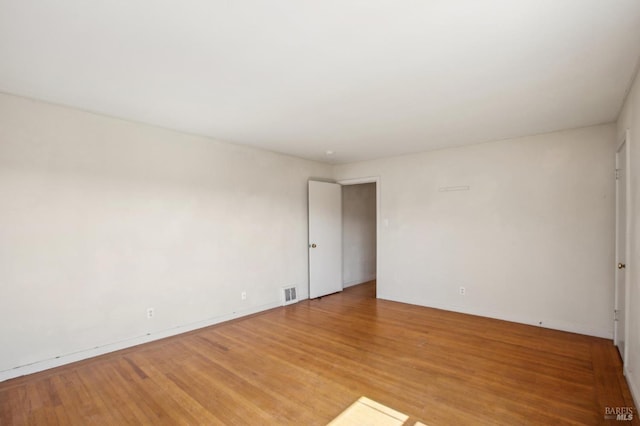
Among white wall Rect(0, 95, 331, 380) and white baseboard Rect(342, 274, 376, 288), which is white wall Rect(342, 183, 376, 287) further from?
white wall Rect(0, 95, 331, 380)

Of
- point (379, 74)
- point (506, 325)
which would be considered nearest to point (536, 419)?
point (506, 325)

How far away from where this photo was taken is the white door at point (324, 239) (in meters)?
5.51

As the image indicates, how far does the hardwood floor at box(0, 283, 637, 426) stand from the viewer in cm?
219

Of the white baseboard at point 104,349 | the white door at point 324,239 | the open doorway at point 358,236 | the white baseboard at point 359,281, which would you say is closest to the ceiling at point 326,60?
the white door at point 324,239

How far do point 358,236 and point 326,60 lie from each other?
199 inches

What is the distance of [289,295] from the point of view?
5.12 metres

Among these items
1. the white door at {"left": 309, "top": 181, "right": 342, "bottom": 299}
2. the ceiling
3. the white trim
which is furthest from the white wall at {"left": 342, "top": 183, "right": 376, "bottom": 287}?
the white trim

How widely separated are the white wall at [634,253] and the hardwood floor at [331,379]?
221 millimetres

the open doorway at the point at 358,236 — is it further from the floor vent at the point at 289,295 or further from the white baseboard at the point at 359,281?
the floor vent at the point at 289,295

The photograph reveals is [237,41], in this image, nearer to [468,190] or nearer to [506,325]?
[468,190]

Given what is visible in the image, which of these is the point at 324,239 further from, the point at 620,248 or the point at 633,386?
the point at 633,386

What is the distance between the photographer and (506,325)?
398 cm

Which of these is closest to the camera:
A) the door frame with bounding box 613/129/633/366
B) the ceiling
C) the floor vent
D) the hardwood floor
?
the ceiling

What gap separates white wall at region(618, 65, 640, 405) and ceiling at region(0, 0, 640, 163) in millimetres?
252
